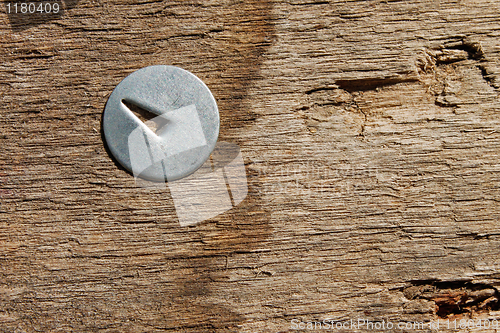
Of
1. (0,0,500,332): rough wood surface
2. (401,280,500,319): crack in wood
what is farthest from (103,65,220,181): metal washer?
(401,280,500,319): crack in wood

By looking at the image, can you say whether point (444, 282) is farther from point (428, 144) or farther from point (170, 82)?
point (170, 82)

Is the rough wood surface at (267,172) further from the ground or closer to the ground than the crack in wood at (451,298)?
further from the ground

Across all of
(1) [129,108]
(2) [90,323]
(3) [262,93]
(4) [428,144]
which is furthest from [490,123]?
(2) [90,323]

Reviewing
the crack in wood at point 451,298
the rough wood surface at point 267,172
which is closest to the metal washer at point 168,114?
the rough wood surface at point 267,172

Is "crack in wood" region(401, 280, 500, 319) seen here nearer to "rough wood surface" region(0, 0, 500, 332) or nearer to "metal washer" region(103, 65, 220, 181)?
"rough wood surface" region(0, 0, 500, 332)

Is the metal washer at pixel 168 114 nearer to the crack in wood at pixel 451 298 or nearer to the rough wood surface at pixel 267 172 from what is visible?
the rough wood surface at pixel 267 172
